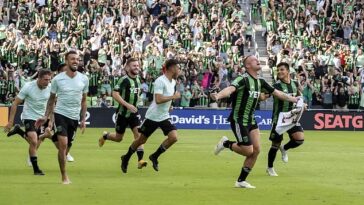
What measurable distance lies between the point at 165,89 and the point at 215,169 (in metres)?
2.54

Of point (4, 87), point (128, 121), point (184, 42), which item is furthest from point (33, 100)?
point (184, 42)

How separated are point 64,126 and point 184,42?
28.7 m

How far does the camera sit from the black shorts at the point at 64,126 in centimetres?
1761

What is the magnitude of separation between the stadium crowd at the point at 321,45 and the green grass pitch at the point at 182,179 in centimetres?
1467

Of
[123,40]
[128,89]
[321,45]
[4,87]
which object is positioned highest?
[128,89]

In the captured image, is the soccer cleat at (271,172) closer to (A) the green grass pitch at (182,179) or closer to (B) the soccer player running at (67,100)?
(A) the green grass pitch at (182,179)

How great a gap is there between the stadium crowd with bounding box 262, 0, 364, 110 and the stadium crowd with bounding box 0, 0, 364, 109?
0.15 feet

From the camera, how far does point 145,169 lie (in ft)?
69.9

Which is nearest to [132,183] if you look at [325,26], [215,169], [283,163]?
[215,169]

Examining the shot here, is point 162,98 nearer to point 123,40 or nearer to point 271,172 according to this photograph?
point 271,172

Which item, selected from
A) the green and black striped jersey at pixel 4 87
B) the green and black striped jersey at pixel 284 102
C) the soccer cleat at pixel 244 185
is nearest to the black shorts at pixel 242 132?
the soccer cleat at pixel 244 185

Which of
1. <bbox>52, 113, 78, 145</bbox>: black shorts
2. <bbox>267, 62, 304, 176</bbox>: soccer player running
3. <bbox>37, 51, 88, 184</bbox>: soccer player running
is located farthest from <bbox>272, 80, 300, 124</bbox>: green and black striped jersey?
<bbox>52, 113, 78, 145</bbox>: black shorts

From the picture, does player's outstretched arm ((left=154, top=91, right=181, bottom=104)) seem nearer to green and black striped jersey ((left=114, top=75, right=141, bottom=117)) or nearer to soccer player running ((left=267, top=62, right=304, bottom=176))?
green and black striped jersey ((left=114, top=75, right=141, bottom=117))

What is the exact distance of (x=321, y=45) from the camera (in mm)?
47688
